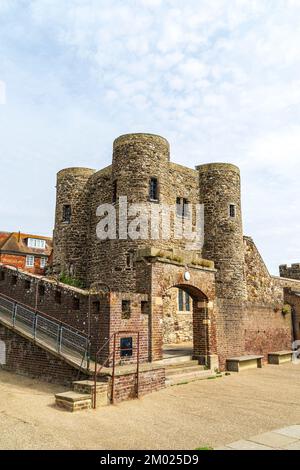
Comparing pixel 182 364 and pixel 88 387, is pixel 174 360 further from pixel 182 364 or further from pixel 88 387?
pixel 88 387

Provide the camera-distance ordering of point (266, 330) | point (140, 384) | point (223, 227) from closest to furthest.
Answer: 1. point (140, 384)
2. point (266, 330)
3. point (223, 227)

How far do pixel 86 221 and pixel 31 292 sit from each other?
420 inches

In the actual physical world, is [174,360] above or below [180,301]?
below

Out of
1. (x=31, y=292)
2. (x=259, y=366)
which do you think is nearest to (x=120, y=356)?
(x=31, y=292)

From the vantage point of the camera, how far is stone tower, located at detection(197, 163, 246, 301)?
24.8 m

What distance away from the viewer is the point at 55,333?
12.8m

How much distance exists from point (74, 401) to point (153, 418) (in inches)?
67.1

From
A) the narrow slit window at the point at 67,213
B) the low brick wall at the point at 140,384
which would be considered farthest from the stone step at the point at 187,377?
the narrow slit window at the point at 67,213

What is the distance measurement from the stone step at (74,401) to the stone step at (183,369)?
3.94m

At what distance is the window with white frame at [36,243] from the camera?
4347 cm

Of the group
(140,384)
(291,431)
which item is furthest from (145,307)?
(291,431)

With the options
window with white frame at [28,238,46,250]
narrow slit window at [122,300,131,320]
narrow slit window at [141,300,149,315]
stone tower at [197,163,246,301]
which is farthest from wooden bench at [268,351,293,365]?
window with white frame at [28,238,46,250]
